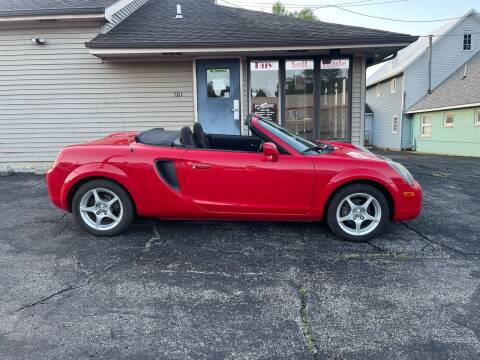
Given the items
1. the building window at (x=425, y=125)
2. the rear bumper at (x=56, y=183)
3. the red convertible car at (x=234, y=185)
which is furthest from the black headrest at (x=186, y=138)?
the building window at (x=425, y=125)

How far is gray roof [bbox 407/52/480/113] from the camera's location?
698 inches

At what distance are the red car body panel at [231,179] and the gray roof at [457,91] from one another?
53.2 ft

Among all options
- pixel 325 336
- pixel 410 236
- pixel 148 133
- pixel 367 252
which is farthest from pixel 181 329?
pixel 410 236

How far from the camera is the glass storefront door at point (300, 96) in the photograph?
26.0 feet

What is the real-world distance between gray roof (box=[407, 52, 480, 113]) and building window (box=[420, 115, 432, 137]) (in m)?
0.68

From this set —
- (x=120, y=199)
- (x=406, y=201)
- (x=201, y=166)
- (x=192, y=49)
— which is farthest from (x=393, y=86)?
(x=120, y=199)

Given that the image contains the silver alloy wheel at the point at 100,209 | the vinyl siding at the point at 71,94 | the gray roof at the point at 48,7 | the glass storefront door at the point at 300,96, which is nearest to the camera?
the silver alloy wheel at the point at 100,209

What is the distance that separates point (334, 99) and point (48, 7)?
6.61 meters

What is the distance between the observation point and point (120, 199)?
3820 mm

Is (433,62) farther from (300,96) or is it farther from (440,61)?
(300,96)

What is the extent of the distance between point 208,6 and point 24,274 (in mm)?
9400

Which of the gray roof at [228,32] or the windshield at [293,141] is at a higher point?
the gray roof at [228,32]

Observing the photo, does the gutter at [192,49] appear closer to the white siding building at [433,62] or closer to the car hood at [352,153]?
the car hood at [352,153]

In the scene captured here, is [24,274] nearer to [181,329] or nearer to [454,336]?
[181,329]
